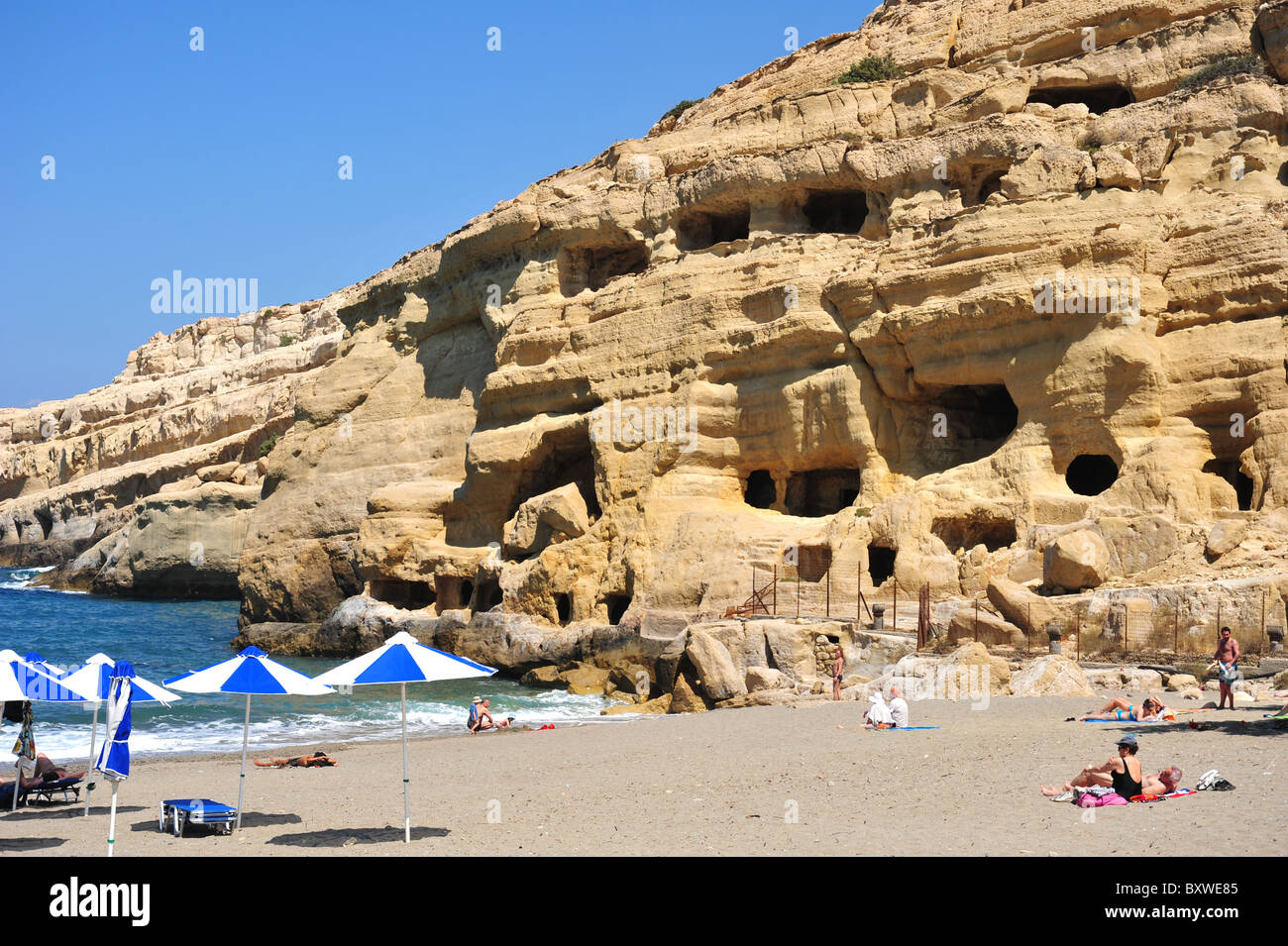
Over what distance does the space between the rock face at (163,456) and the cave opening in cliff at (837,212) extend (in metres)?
35.3

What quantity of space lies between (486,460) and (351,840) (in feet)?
91.0

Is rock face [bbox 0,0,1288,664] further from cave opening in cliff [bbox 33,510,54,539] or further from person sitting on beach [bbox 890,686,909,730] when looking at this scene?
cave opening in cliff [bbox 33,510,54,539]

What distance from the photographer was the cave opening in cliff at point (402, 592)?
41.4m

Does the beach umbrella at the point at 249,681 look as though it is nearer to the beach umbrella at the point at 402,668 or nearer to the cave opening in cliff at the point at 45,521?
the beach umbrella at the point at 402,668

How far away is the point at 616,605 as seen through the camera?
34.8 meters

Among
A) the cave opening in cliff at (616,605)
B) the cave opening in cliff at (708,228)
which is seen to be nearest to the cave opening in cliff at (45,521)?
the cave opening in cliff at (708,228)

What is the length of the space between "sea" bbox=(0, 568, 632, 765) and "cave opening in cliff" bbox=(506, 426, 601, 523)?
707cm

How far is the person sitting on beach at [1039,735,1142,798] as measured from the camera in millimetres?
11852

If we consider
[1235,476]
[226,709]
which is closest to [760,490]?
[1235,476]

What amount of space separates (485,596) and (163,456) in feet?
172

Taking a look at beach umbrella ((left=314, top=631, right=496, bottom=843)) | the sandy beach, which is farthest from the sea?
beach umbrella ((left=314, top=631, right=496, bottom=843))

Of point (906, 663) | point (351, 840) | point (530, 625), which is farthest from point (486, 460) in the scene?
point (351, 840)

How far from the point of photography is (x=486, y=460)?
40.0m
